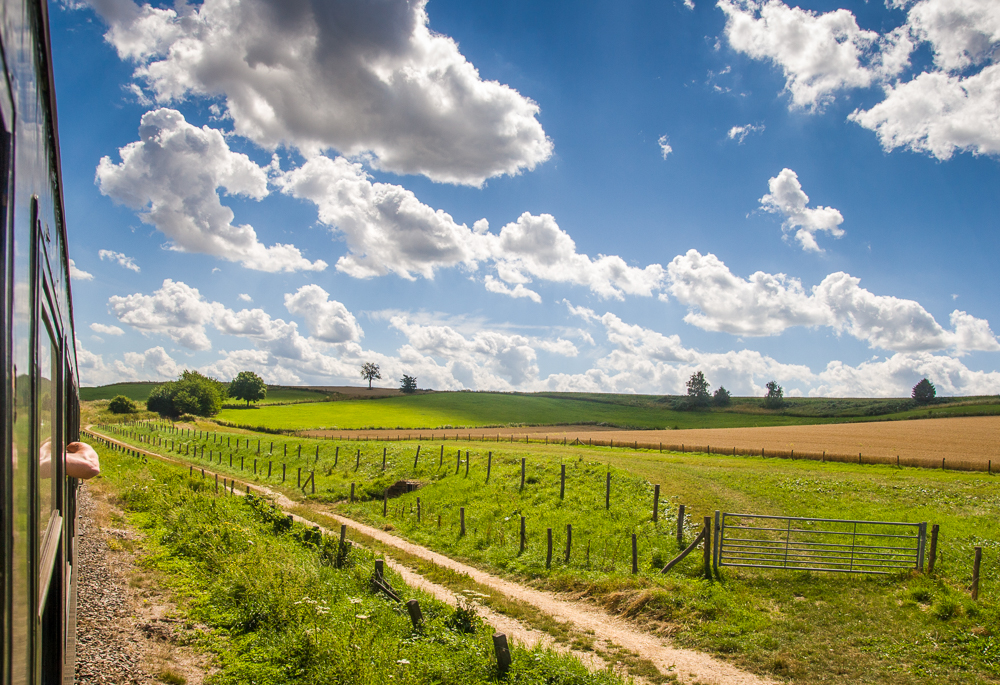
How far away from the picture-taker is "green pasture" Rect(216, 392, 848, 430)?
7512 cm

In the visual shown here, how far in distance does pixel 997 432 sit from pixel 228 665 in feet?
230

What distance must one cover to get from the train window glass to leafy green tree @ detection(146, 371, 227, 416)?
3520 inches

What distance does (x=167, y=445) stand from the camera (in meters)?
50.8

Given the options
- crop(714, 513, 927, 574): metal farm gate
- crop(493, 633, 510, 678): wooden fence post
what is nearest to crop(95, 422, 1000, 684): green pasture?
crop(714, 513, 927, 574): metal farm gate

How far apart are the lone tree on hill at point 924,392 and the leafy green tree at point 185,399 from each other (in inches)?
4451

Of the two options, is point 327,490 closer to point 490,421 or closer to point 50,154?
point 50,154

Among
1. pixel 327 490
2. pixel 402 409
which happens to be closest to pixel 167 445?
pixel 327 490

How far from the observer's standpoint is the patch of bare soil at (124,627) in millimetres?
7465

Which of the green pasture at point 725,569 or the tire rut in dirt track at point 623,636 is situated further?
the green pasture at point 725,569

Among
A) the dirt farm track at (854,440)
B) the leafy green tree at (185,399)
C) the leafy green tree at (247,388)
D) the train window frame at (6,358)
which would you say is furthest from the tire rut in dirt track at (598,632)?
the leafy green tree at (247,388)

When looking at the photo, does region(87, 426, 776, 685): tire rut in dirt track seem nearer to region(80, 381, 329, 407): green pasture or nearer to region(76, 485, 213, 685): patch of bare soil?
region(76, 485, 213, 685): patch of bare soil

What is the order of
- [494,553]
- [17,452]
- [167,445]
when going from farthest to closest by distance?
[167,445] < [494,553] < [17,452]

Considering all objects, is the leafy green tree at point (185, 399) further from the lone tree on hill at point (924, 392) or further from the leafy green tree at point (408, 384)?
the lone tree on hill at point (924, 392)

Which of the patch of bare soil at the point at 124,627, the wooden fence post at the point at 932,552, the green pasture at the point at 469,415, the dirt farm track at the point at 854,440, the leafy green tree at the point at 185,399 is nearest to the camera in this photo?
the patch of bare soil at the point at 124,627
